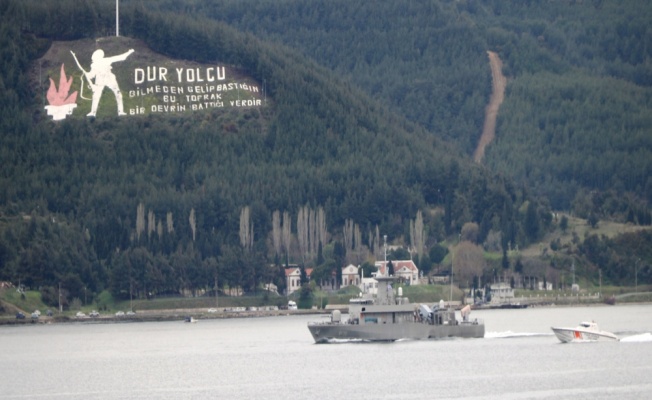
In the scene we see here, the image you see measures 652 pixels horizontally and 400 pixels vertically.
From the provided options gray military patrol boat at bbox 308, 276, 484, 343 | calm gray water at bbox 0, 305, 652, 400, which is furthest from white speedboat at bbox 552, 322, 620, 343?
gray military patrol boat at bbox 308, 276, 484, 343

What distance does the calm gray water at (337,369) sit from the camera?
12738 centimetres

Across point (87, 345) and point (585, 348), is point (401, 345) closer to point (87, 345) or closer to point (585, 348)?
point (585, 348)

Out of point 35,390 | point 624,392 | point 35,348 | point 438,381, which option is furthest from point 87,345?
point 624,392

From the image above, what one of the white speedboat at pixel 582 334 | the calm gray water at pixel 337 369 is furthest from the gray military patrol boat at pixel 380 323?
the white speedboat at pixel 582 334

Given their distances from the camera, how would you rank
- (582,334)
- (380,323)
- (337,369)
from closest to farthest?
1. (337,369)
2. (582,334)
3. (380,323)

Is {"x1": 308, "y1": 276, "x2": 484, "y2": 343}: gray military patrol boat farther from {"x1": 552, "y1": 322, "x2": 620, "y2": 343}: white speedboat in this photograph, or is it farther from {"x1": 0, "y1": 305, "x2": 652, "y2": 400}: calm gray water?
{"x1": 552, "y1": 322, "x2": 620, "y2": 343}: white speedboat

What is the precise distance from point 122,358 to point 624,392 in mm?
57463

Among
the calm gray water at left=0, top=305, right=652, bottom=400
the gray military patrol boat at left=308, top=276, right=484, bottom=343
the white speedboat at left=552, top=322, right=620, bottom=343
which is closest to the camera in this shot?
the calm gray water at left=0, top=305, right=652, bottom=400

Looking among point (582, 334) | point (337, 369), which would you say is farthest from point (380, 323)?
point (337, 369)

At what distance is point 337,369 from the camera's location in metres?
142

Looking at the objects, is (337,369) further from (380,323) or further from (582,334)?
(582,334)

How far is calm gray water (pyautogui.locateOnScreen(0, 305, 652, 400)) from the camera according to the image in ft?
418

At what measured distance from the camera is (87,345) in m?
187

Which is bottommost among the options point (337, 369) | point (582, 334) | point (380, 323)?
point (337, 369)
